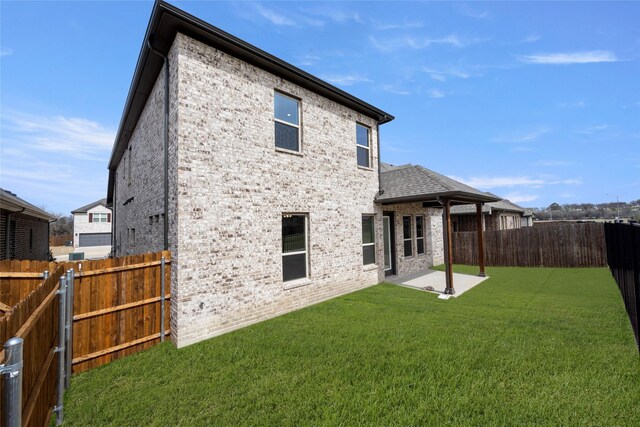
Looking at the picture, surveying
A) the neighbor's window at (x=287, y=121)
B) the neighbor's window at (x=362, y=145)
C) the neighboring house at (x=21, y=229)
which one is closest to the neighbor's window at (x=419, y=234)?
the neighbor's window at (x=362, y=145)

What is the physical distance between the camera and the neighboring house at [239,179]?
244 inches

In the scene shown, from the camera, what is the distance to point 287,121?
8.45m

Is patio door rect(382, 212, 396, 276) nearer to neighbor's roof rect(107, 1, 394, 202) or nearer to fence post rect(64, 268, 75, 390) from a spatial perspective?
neighbor's roof rect(107, 1, 394, 202)

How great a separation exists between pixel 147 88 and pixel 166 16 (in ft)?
11.0

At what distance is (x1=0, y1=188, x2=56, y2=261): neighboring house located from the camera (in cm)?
954

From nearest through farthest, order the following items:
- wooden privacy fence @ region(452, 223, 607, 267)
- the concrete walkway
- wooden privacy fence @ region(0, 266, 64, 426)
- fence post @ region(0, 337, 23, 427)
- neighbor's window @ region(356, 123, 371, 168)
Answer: fence post @ region(0, 337, 23, 427)
wooden privacy fence @ region(0, 266, 64, 426)
the concrete walkway
neighbor's window @ region(356, 123, 371, 168)
wooden privacy fence @ region(452, 223, 607, 267)

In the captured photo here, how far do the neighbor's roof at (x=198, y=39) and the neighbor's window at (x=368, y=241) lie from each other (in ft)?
13.5

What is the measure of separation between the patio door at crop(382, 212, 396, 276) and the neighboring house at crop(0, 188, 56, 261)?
1213 cm

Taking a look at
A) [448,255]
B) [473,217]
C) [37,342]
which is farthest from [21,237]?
[473,217]

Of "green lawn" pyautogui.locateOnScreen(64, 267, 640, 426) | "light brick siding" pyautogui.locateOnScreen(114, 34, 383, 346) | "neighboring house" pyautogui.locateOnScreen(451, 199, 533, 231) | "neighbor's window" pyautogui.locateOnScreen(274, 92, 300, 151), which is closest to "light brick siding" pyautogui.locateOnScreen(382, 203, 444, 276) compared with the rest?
"neighboring house" pyautogui.locateOnScreen(451, 199, 533, 231)

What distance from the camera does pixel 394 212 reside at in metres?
12.6

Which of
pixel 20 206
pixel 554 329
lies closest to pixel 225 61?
pixel 20 206

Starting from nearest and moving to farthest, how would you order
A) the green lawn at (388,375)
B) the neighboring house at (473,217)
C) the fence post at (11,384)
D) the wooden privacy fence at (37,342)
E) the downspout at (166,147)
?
the fence post at (11,384)
the wooden privacy fence at (37,342)
the green lawn at (388,375)
the downspout at (166,147)
the neighboring house at (473,217)

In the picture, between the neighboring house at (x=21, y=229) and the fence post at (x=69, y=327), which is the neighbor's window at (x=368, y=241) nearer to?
the fence post at (x=69, y=327)
